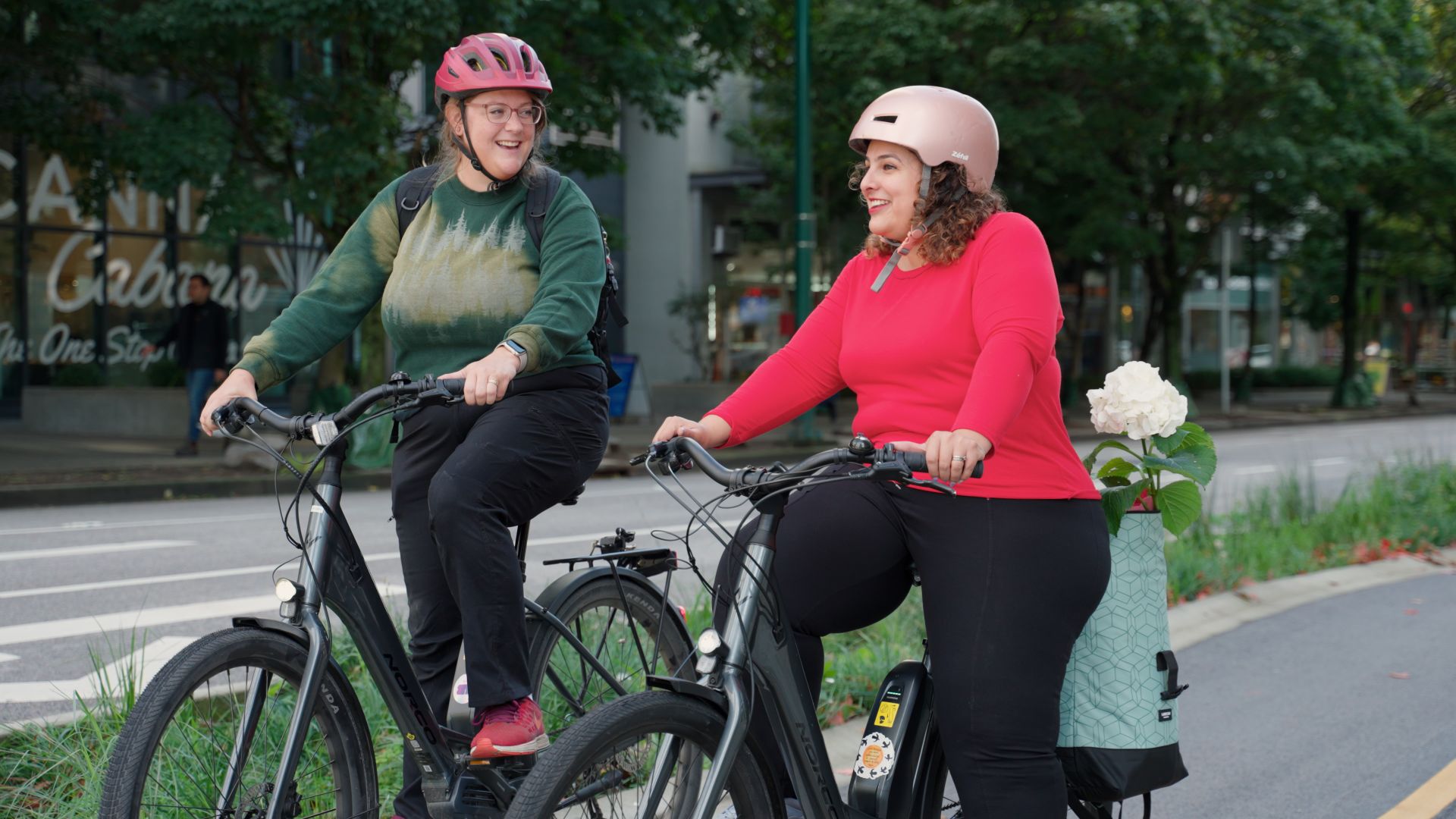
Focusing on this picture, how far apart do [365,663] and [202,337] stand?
1411 centimetres

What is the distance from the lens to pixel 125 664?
4.38m

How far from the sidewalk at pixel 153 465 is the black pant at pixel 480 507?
9586mm

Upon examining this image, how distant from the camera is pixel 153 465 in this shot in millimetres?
15430

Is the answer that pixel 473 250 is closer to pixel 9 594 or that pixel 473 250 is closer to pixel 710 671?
pixel 710 671

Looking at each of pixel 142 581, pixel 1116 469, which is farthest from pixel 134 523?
pixel 1116 469

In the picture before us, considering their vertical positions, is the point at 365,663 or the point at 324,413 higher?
the point at 324,413

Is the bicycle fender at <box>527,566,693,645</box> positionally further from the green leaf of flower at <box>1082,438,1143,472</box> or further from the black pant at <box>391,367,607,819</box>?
the green leaf of flower at <box>1082,438,1143,472</box>

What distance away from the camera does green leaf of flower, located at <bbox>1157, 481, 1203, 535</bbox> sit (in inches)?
136

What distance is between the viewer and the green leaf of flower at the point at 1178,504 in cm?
346

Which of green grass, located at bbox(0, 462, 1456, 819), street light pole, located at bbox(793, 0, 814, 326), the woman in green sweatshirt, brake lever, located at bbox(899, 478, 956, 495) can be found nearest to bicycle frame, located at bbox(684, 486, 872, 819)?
brake lever, located at bbox(899, 478, 956, 495)

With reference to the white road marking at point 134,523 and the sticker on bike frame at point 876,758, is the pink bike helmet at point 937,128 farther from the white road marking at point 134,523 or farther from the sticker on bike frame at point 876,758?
the white road marking at point 134,523

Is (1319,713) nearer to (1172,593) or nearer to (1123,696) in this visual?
(1172,593)

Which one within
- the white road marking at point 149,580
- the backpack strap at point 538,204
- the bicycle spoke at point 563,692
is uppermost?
the backpack strap at point 538,204

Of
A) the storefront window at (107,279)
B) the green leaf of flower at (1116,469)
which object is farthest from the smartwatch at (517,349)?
the storefront window at (107,279)
